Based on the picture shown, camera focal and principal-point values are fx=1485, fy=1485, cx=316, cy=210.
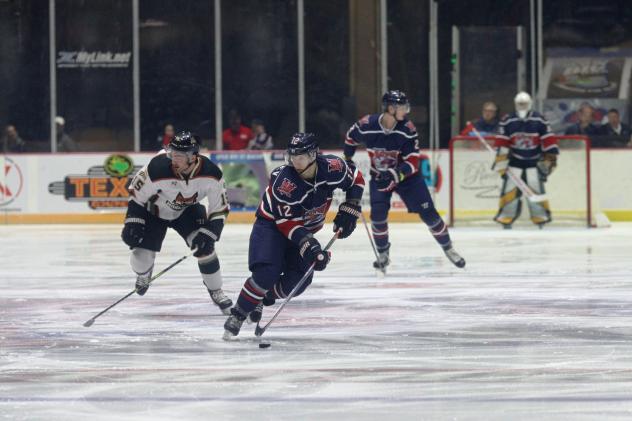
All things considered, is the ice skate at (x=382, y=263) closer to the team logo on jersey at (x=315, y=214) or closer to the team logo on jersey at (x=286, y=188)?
the team logo on jersey at (x=315, y=214)

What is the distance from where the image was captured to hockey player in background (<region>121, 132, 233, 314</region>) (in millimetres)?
7934

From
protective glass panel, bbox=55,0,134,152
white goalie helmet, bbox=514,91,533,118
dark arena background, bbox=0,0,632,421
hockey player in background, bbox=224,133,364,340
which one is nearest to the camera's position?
dark arena background, bbox=0,0,632,421

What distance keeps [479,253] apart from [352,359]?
6.33 m

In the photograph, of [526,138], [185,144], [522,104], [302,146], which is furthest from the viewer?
[526,138]

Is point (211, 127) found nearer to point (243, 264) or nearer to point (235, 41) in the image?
point (235, 41)

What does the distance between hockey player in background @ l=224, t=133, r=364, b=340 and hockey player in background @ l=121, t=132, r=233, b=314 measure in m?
0.70

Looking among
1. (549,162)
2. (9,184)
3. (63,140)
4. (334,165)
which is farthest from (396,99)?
(63,140)

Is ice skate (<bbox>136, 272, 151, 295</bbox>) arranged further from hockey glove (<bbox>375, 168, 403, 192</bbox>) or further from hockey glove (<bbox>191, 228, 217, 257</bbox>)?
hockey glove (<bbox>375, 168, 403, 192</bbox>)

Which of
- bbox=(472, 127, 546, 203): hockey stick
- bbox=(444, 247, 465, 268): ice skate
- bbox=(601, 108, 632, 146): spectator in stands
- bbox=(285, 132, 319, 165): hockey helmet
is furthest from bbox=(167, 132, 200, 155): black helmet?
bbox=(601, 108, 632, 146): spectator in stands

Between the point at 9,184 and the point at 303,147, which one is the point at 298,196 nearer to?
the point at 303,147

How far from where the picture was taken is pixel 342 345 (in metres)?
7.12

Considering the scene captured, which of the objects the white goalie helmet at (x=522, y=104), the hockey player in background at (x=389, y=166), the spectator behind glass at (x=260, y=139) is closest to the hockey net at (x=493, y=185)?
the white goalie helmet at (x=522, y=104)

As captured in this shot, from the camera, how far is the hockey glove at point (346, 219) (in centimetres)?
757

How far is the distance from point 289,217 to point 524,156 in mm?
8881
